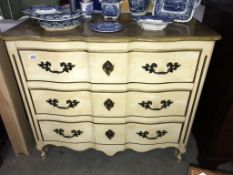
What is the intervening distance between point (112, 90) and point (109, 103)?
0.09m

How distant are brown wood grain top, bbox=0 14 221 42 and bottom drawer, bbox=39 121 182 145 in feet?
1.74

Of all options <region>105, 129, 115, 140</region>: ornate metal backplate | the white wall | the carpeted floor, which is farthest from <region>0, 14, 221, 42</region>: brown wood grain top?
the carpeted floor

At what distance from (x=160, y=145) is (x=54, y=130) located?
681 mm

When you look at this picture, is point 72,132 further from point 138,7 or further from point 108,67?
point 138,7

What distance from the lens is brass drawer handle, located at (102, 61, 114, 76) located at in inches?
38.7

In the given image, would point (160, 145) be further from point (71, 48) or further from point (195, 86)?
point (71, 48)

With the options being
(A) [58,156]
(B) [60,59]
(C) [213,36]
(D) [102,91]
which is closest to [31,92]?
(B) [60,59]

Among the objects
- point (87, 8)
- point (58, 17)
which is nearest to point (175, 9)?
point (87, 8)

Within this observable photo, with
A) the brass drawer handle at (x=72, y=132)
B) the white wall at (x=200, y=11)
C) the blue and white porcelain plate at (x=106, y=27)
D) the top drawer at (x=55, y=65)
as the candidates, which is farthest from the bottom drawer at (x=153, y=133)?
the white wall at (x=200, y=11)

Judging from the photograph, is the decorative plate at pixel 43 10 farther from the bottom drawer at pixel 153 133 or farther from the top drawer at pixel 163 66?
the bottom drawer at pixel 153 133

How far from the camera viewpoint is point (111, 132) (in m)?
1.24

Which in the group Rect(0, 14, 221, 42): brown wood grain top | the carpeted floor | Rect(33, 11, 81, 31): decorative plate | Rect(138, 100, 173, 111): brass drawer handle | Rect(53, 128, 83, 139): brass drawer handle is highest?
Rect(33, 11, 81, 31): decorative plate

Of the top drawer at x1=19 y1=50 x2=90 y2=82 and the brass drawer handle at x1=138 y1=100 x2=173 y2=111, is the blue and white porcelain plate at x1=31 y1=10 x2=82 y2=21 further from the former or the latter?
the brass drawer handle at x1=138 y1=100 x2=173 y2=111

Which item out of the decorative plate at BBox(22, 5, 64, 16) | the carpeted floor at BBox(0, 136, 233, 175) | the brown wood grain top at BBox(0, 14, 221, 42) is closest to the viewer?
the brown wood grain top at BBox(0, 14, 221, 42)
